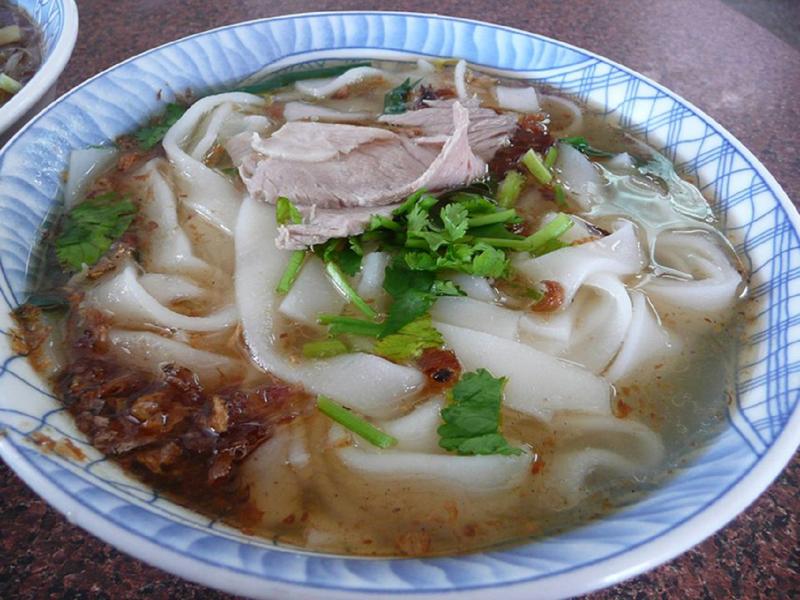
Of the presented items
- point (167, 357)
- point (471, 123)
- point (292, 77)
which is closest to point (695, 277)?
point (471, 123)

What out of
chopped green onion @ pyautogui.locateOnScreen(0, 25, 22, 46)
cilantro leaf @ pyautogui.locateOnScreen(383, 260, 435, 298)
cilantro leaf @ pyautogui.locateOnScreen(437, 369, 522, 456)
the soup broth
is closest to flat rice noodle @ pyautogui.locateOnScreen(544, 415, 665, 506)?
the soup broth

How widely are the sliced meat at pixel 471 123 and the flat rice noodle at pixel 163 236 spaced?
765 millimetres

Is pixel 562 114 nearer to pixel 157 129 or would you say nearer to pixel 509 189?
pixel 509 189

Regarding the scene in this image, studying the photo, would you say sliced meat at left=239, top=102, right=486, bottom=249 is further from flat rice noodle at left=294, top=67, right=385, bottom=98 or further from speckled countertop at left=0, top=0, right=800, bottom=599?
speckled countertop at left=0, top=0, right=800, bottom=599

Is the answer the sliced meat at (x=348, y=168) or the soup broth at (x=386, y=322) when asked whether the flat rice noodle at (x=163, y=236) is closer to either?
the soup broth at (x=386, y=322)

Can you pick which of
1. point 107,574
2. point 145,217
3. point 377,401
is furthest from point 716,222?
point 107,574

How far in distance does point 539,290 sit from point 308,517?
0.85 metres

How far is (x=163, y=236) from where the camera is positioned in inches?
72.9

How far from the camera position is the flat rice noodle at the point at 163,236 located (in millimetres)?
1792

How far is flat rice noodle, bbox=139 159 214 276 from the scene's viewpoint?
1.79 metres

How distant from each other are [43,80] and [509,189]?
1390 mm

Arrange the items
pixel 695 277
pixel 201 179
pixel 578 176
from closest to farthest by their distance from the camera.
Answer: pixel 695 277
pixel 201 179
pixel 578 176

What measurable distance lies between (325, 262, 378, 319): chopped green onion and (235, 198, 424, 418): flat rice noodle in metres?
0.13

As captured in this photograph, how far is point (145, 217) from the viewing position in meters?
1.90
